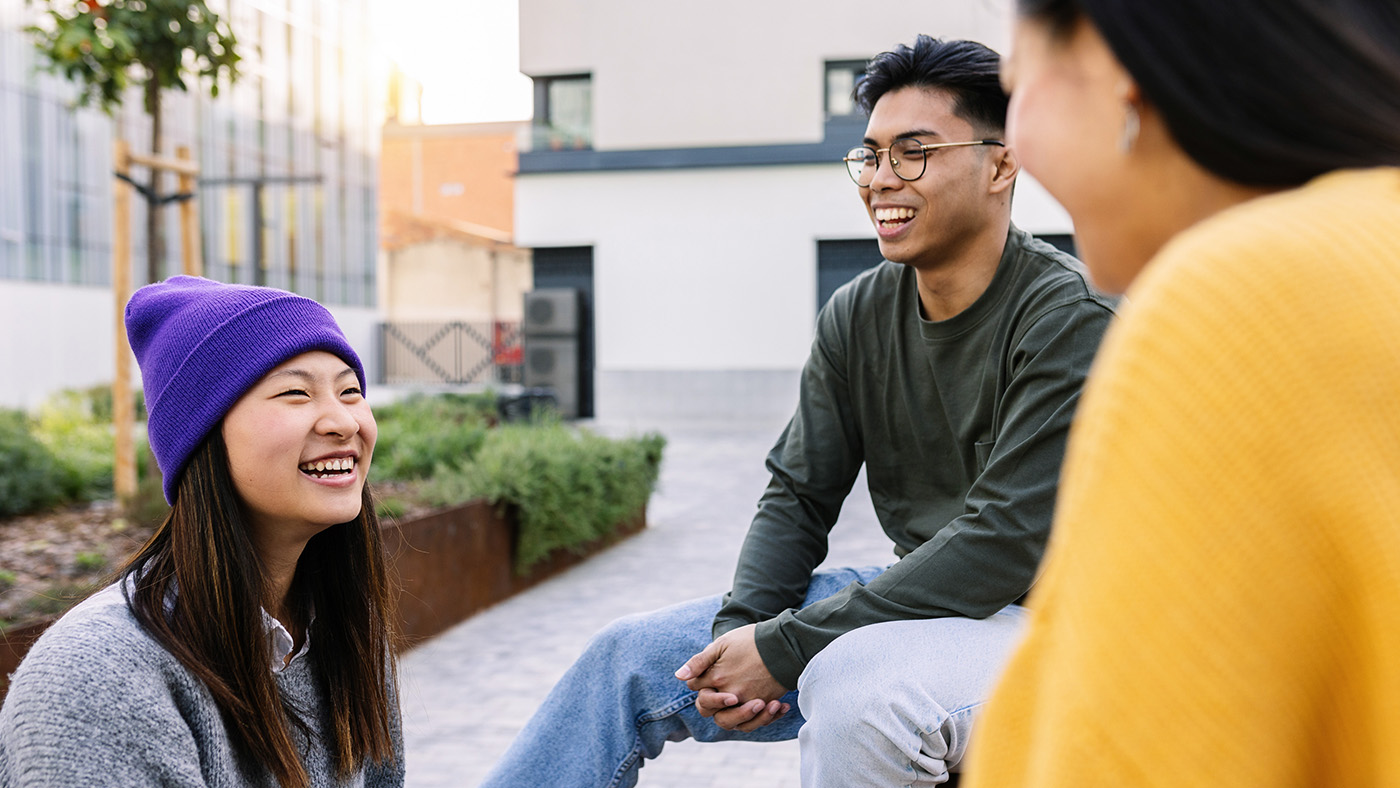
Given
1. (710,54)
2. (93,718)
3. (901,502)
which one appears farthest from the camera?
(710,54)

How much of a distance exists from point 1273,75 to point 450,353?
32543 millimetres

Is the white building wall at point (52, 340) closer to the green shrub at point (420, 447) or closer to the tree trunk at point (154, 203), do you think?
the green shrub at point (420, 447)

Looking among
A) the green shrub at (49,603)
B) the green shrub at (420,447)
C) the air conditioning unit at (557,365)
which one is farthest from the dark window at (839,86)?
the green shrub at (49,603)

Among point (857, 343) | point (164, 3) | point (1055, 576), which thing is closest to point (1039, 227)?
point (164, 3)

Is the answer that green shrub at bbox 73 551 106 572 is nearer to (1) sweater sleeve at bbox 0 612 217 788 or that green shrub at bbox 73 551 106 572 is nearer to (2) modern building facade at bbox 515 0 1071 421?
(1) sweater sleeve at bbox 0 612 217 788

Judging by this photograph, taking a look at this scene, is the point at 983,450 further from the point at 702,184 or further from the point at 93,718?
the point at 702,184

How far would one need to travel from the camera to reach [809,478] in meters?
2.68

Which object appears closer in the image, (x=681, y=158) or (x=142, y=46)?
(x=142, y=46)

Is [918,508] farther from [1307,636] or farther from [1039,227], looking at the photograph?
[1039,227]

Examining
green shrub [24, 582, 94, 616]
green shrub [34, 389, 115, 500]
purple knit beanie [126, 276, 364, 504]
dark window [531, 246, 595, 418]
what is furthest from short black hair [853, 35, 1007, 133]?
dark window [531, 246, 595, 418]

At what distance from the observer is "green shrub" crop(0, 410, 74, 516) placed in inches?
263

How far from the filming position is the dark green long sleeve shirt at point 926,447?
2.17 meters

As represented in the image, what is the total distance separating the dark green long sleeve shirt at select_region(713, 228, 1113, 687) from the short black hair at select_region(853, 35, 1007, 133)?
0.28m

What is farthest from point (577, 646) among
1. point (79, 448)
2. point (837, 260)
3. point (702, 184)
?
point (702, 184)
